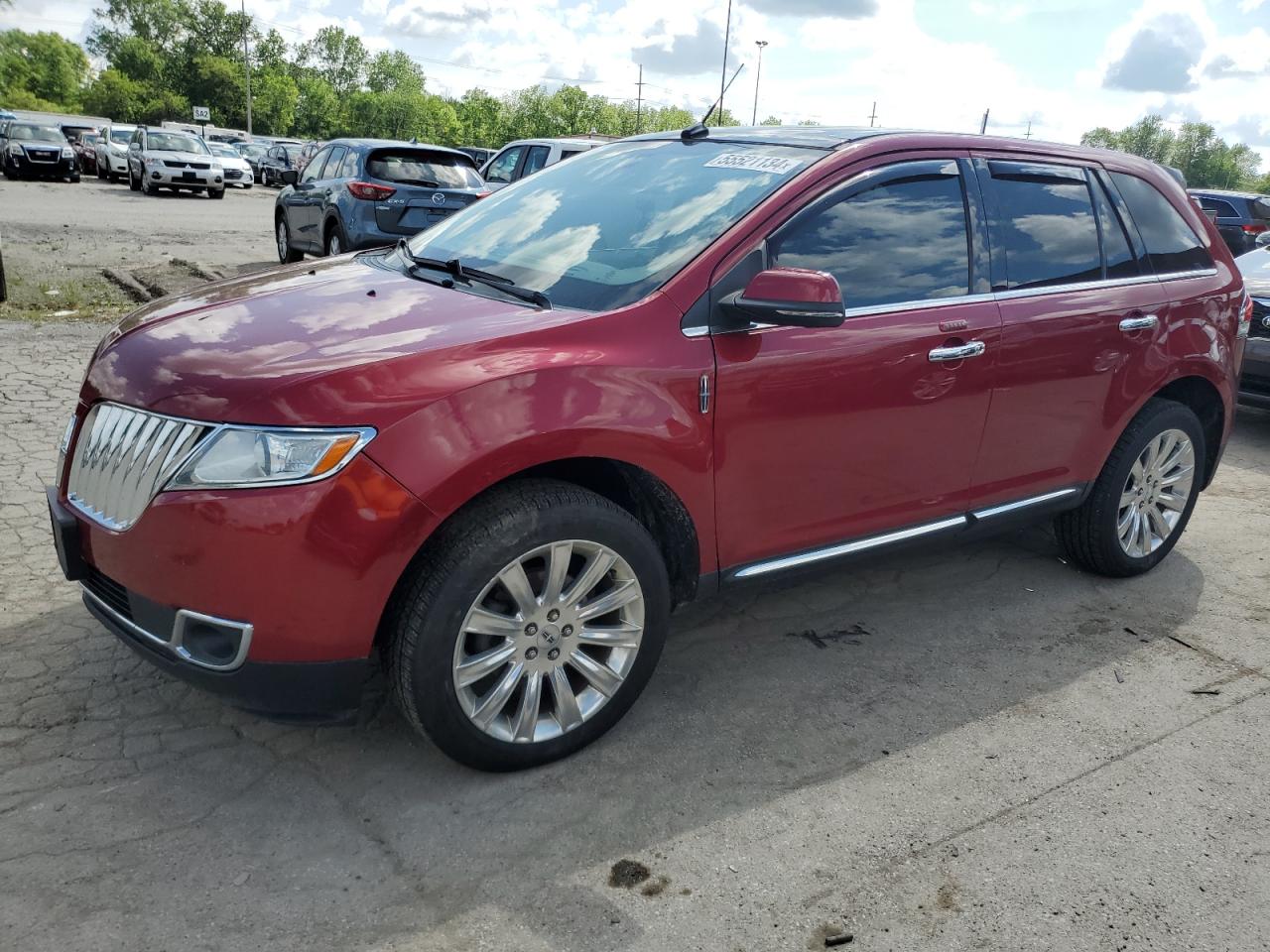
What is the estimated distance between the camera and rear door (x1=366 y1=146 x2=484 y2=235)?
1092cm

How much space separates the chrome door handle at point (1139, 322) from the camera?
4.18 meters

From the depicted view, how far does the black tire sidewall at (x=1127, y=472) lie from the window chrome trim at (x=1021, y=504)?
0.20m

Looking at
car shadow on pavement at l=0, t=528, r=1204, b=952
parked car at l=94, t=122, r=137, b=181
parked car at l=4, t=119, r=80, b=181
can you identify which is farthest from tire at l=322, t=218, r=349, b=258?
parked car at l=4, t=119, r=80, b=181

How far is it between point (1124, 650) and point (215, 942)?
3.37 metres

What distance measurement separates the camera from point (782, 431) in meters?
3.23

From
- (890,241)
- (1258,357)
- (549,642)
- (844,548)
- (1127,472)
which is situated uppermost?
(890,241)

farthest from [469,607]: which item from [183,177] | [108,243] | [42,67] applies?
[42,67]

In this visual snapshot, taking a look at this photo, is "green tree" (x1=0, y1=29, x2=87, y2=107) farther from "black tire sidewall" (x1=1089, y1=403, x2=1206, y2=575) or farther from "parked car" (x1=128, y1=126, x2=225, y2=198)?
"black tire sidewall" (x1=1089, y1=403, x2=1206, y2=575)

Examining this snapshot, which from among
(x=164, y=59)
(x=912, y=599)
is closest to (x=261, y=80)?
(x=164, y=59)

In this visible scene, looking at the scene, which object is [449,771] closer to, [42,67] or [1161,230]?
[1161,230]

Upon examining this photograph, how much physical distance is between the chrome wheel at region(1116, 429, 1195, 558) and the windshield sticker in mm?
2195

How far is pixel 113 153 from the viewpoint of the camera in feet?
93.5

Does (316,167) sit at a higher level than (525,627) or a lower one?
higher

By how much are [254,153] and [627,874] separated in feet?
138
